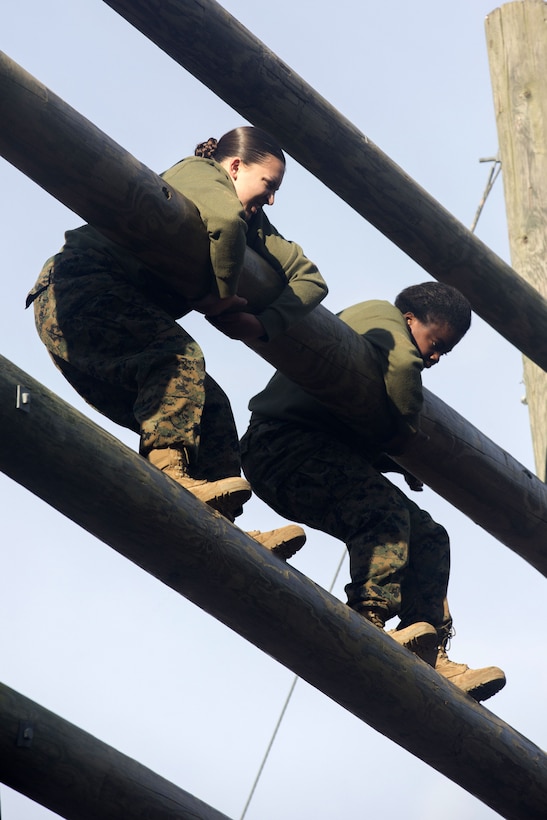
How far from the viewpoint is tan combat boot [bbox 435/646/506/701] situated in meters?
5.07

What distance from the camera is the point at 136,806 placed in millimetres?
4723

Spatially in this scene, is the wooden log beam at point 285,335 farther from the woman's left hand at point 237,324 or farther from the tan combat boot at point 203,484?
the tan combat boot at point 203,484

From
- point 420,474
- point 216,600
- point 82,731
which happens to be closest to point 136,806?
point 82,731

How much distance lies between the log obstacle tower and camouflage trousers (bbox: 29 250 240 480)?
0.22 meters

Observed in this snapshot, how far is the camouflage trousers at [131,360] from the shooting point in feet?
14.9

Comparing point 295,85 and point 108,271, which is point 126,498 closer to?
point 108,271

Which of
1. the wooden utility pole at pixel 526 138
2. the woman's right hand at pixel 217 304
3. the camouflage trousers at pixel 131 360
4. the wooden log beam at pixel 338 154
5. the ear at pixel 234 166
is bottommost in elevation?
the camouflage trousers at pixel 131 360

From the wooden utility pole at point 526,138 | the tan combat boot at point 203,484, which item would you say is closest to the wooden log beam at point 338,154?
the wooden utility pole at point 526,138

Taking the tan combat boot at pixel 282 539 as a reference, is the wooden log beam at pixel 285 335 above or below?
above

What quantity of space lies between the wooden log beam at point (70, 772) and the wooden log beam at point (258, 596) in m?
0.56

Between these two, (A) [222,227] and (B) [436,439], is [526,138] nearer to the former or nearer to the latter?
(B) [436,439]

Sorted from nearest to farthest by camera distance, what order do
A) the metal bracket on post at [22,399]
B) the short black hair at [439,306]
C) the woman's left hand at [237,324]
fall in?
the metal bracket on post at [22,399]
the woman's left hand at [237,324]
the short black hair at [439,306]

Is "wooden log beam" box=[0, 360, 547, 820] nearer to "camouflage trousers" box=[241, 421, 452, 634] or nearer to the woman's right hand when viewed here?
"camouflage trousers" box=[241, 421, 452, 634]

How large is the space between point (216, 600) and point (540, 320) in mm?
2286
